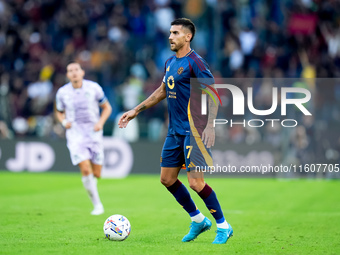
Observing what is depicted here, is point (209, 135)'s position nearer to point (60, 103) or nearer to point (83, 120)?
point (83, 120)

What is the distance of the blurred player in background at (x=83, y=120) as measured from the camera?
1087 centimetres

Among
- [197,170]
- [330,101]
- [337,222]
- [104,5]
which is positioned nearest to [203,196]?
[197,170]

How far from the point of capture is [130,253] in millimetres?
6641

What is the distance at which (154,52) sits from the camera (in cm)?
2064

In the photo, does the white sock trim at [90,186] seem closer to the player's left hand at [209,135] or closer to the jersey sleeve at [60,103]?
the jersey sleeve at [60,103]

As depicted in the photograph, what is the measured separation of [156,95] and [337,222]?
4052 mm

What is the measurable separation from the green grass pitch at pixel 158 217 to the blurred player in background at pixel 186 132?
387mm

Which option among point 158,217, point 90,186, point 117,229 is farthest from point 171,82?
point 90,186

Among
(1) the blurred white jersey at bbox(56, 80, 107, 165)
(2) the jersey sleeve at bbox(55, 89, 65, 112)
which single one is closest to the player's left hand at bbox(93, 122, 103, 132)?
(1) the blurred white jersey at bbox(56, 80, 107, 165)

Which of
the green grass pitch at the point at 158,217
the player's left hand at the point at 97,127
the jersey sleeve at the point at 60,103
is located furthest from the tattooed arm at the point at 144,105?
the jersey sleeve at the point at 60,103

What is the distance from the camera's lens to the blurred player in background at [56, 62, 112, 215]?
35.7 feet

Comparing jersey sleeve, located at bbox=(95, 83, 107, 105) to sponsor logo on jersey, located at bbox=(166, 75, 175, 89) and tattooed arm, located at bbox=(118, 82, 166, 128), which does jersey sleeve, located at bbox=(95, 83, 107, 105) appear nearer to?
tattooed arm, located at bbox=(118, 82, 166, 128)

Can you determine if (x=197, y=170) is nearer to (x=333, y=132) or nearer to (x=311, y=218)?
(x=311, y=218)

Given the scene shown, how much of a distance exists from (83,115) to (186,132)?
164 inches
